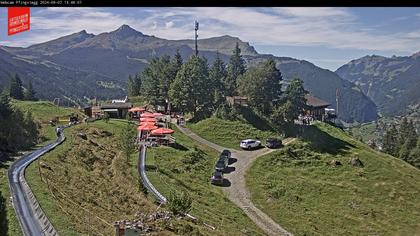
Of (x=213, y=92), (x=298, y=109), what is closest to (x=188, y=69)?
(x=213, y=92)

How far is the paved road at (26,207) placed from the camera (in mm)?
18344

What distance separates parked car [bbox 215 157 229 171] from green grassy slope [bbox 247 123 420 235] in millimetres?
3358

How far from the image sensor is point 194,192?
3716 centimetres

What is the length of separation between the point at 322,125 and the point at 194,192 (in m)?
39.4

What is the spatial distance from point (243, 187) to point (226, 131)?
1951 cm

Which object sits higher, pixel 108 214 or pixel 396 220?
pixel 108 214

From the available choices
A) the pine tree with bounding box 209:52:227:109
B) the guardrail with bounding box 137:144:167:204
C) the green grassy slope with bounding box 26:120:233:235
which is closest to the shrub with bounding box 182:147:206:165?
the guardrail with bounding box 137:144:167:204

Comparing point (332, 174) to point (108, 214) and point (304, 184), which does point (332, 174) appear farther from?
point (108, 214)

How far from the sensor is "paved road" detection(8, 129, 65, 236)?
18.3m

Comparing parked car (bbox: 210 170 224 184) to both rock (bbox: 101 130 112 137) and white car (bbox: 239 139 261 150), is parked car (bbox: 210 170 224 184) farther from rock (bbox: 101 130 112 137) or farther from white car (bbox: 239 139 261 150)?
rock (bbox: 101 130 112 137)

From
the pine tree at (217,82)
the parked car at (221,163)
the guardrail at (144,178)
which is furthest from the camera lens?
the pine tree at (217,82)

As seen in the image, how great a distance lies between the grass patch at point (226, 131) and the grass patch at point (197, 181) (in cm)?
465

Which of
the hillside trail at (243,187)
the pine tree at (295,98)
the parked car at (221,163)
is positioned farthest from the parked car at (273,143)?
the pine tree at (295,98)

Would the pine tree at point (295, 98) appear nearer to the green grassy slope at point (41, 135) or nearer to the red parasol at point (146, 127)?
the red parasol at point (146, 127)
